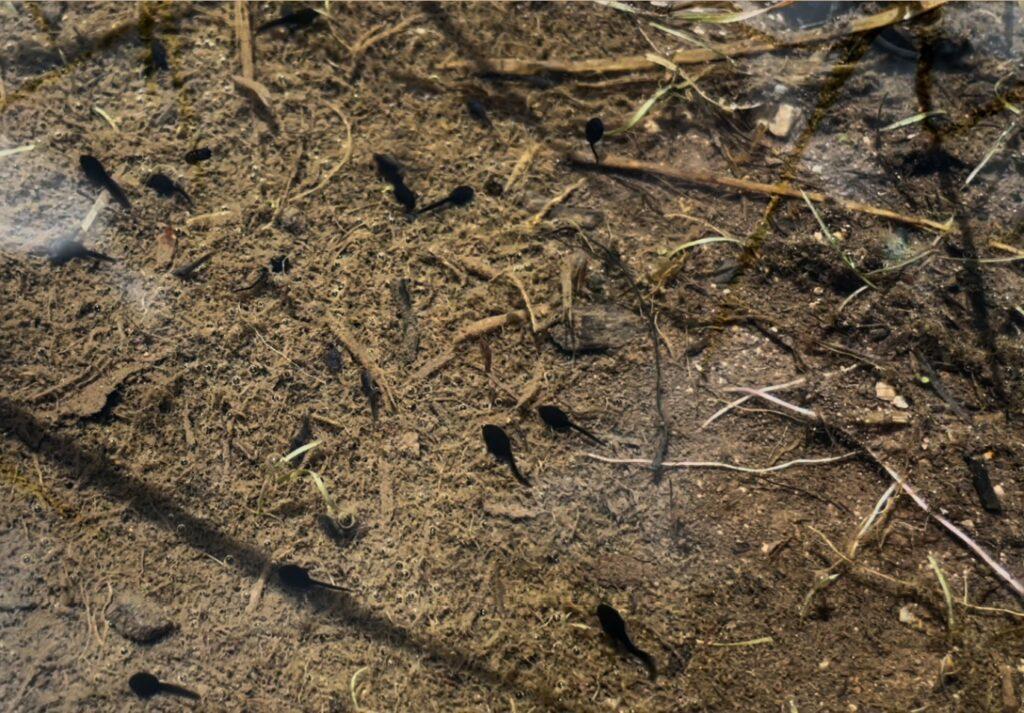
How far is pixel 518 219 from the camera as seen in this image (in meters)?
2.77

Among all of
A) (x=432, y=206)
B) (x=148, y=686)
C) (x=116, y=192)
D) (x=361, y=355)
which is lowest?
(x=148, y=686)

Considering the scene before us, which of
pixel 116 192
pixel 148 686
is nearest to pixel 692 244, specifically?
pixel 116 192

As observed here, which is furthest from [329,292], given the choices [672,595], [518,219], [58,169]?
[672,595]

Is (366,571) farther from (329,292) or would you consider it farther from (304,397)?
(329,292)

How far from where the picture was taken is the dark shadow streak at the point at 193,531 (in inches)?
101

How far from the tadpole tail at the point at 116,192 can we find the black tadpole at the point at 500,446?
1661mm

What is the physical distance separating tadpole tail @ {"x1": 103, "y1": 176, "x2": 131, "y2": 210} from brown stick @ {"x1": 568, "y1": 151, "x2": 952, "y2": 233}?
1.74 m

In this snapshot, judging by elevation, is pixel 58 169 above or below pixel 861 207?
below

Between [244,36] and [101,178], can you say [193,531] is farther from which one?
[244,36]

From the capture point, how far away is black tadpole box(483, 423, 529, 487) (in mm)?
2627

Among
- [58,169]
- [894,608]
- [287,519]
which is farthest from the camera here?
[58,169]

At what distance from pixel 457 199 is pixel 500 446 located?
0.95 metres

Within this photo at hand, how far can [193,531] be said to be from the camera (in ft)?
8.82

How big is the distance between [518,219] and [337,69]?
95 centimetres
